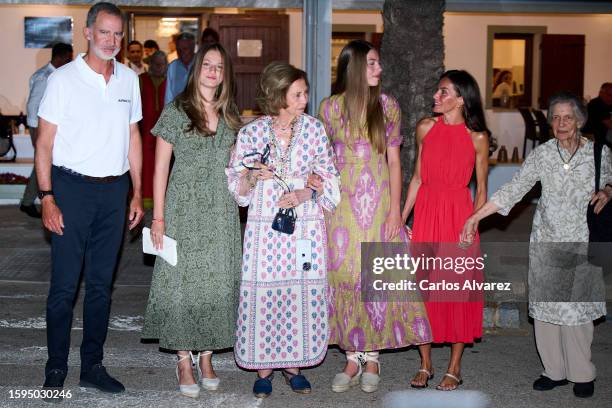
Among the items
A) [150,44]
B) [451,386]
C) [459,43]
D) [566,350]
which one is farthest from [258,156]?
[459,43]

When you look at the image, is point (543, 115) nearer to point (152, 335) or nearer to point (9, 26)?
point (9, 26)

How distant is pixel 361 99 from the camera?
5.73 m

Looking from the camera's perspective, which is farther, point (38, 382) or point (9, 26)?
point (9, 26)

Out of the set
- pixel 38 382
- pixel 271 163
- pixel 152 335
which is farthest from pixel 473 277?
pixel 38 382

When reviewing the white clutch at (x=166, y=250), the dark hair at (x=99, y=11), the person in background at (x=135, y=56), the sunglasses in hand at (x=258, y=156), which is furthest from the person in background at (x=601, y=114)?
the dark hair at (x=99, y=11)

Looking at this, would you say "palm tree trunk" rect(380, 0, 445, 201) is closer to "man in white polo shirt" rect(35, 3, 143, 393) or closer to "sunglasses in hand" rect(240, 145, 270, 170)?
"sunglasses in hand" rect(240, 145, 270, 170)

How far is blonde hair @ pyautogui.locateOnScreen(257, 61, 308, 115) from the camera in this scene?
18.2ft

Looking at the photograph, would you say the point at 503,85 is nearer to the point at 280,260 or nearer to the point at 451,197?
the point at 451,197

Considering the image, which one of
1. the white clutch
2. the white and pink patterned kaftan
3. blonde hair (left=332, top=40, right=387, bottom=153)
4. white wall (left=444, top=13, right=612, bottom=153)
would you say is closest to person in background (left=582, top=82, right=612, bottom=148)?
white wall (left=444, top=13, right=612, bottom=153)

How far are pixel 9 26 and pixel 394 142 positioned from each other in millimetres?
11868

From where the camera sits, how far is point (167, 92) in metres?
11.0

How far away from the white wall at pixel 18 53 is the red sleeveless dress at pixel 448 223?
1126cm

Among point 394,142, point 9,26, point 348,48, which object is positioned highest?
point 9,26

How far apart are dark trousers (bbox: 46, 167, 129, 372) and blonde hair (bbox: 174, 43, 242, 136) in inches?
21.3
